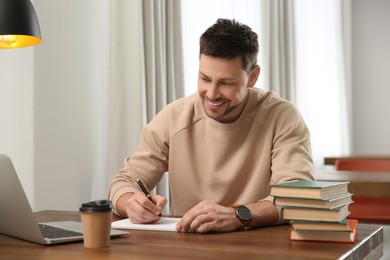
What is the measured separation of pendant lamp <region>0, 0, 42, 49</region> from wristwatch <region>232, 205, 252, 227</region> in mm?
880

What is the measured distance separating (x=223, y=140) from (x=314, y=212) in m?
0.83

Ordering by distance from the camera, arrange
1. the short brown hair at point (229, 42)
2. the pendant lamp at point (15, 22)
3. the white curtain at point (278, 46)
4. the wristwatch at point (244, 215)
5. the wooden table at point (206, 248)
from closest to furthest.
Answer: the wooden table at point (206, 248)
the wristwatch at point (244, 215)
the pendant lamp at point (15, 22)
the short brown hair at point (229, 42)
the white curtain at point (278, 46)

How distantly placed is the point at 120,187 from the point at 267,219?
0.61m

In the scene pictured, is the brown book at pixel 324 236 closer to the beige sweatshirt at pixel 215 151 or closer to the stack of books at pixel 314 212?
the stack of books at pixel 314 212

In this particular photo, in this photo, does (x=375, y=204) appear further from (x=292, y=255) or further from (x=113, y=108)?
(x=292, y=255)

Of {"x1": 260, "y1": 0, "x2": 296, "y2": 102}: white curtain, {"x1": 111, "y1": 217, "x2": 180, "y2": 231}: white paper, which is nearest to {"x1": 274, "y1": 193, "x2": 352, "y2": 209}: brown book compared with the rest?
{"x1": 111, "y1": 217, "x2": 180, "y2": 231}: white paper

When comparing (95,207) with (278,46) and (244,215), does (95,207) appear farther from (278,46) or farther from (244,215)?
(278,46)

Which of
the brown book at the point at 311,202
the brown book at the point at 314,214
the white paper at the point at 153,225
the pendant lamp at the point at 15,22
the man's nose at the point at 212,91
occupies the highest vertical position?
the pendant lamp at the point at 15,22

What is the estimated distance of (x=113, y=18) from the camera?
11.9ft

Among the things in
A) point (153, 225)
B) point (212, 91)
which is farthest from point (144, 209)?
point (212, 91)

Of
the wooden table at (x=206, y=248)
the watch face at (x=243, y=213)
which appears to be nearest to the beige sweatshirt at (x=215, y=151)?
the watch face at (x=243, y=213)

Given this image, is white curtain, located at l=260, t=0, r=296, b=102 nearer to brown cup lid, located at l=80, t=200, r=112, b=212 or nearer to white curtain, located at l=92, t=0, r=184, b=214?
white curtain, located at l=92, t=0, r=184, b=214

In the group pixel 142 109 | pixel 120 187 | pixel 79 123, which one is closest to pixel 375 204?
pixel 142 109

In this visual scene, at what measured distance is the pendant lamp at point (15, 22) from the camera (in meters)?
2.18
